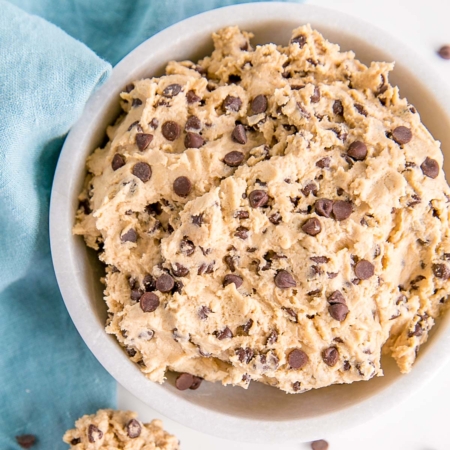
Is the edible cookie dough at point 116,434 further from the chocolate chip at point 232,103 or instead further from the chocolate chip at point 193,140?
the chocolate chip at point 232,103

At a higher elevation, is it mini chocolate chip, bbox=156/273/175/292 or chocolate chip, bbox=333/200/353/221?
chocolate chip, bbox=333/200/353/221

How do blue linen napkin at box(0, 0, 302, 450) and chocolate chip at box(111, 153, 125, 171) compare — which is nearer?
chocolate chip at box(111, 153, 125, 171)

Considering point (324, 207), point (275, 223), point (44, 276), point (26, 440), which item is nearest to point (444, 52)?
point (324, 207)

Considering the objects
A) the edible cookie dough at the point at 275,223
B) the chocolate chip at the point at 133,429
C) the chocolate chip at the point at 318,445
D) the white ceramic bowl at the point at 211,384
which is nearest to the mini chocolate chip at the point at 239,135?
the edible cookie dough at the point at 275,223

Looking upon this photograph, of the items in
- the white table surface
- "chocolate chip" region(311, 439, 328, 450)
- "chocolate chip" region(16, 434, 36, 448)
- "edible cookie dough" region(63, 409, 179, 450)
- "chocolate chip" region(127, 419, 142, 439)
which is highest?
the white table surface

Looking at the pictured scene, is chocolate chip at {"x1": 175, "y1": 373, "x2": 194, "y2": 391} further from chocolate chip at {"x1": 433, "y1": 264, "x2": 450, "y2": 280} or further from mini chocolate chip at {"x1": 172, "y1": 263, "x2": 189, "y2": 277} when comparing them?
chocolate chip at {"x1": 433, "y1": 264, "x2": 450, "y2": 280}

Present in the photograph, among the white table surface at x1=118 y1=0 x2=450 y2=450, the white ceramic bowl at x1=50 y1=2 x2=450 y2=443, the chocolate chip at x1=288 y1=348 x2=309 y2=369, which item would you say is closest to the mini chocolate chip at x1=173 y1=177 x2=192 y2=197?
the white ceramic bowl at x1=50 y1=2 x2=450 y2=443
